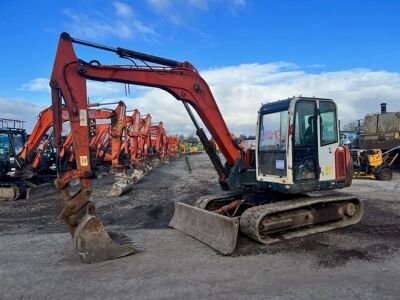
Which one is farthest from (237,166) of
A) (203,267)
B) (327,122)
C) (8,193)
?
(8,193)

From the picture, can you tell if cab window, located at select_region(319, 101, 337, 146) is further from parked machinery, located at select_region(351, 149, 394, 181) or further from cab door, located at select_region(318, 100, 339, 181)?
parked machinery, located at select_region(351, 149, 394, 181)

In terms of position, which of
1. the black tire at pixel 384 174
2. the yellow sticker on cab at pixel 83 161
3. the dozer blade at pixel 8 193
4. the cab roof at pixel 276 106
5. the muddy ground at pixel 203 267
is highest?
the cab roof at pixel 276 106

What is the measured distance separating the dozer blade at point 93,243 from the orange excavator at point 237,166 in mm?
14

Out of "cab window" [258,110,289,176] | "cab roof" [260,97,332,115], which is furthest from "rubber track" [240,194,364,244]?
"cab roof" [260,97,332,115]

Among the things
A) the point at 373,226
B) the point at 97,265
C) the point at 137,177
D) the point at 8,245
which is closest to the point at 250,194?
the point at 373,226

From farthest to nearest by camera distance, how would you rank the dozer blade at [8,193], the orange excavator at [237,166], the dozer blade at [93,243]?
the dozer blade at [8,193]
the orange excavator at [237,166]
the dozer blade at [93,243]

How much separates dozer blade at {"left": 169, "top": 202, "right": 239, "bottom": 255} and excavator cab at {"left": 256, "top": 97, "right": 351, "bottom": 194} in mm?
1256

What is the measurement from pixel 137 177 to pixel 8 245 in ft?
33.0

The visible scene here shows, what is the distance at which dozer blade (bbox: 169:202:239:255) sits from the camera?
21.1ft

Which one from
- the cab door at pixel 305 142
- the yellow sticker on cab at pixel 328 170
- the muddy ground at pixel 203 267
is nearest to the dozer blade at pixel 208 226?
the muddy ground at pixel 203 267

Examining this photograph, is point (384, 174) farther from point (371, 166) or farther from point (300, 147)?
point (300, 147)

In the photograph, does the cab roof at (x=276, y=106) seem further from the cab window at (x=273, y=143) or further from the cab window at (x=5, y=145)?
the cab window at (x=5, y=145)

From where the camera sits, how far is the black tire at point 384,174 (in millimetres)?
16516

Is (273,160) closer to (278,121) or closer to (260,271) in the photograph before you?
(278,121)
